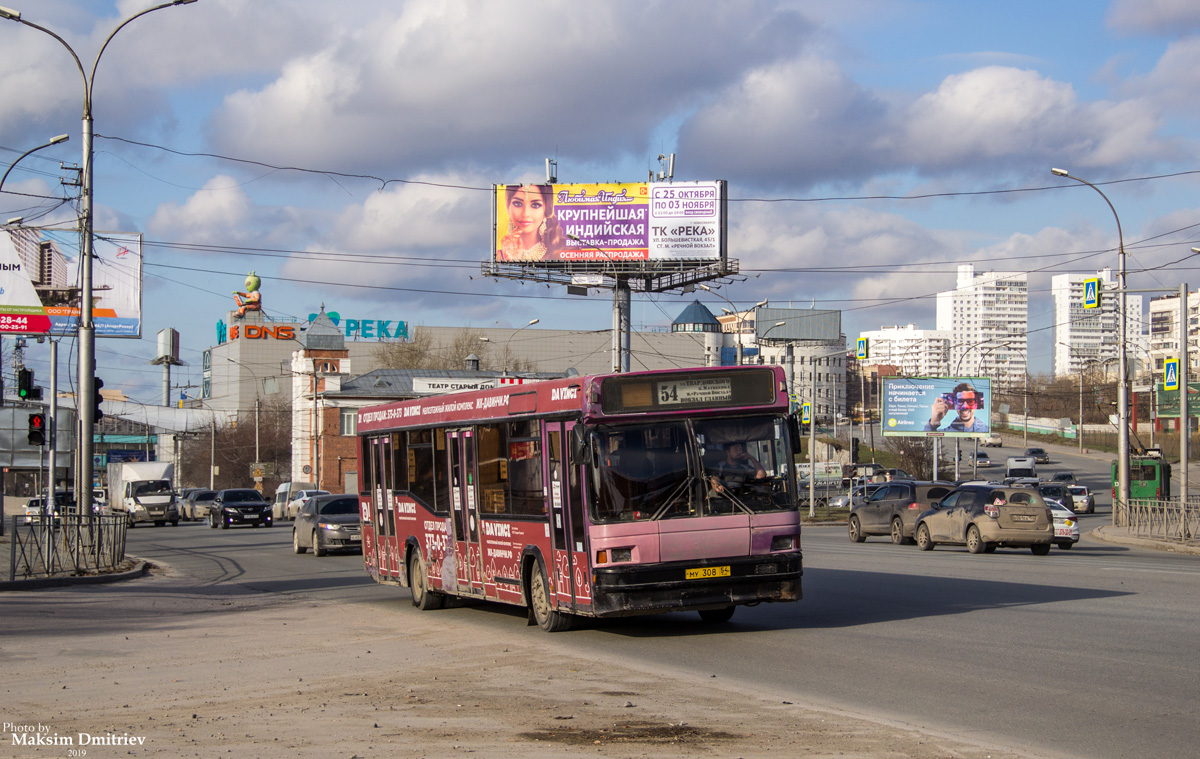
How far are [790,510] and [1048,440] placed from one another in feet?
426

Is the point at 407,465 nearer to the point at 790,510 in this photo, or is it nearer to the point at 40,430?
the point at 790,510

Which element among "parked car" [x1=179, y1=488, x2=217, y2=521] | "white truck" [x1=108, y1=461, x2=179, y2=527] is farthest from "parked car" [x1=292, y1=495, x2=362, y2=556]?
"parked car" [x1=179, y1=488, x2=217, y2=521]

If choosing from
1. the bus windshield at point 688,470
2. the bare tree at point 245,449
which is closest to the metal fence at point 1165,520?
the bus windshield at point 688,470

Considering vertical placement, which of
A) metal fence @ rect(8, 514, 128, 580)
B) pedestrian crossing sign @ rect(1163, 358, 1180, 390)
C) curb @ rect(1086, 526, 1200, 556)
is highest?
pedestrian crossing sign @ rect(1163, 358, 1180, 390)

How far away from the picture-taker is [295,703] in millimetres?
9148

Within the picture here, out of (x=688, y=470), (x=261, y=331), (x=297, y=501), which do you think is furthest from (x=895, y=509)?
(x=261, y=331)

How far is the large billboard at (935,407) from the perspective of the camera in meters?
63.5

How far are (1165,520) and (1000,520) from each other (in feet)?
34.5

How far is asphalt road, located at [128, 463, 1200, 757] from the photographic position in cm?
826

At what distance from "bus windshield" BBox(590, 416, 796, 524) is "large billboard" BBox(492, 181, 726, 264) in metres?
46.6

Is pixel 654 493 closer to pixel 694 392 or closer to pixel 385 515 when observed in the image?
pixel 694 392

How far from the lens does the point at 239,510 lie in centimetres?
5019

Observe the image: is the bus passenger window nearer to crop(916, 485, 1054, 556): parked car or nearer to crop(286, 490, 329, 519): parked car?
crop(916, 485, 1054, 556): parked car

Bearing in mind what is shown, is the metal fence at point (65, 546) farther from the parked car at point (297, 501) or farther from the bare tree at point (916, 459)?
the bare tree at point (916, 459)
